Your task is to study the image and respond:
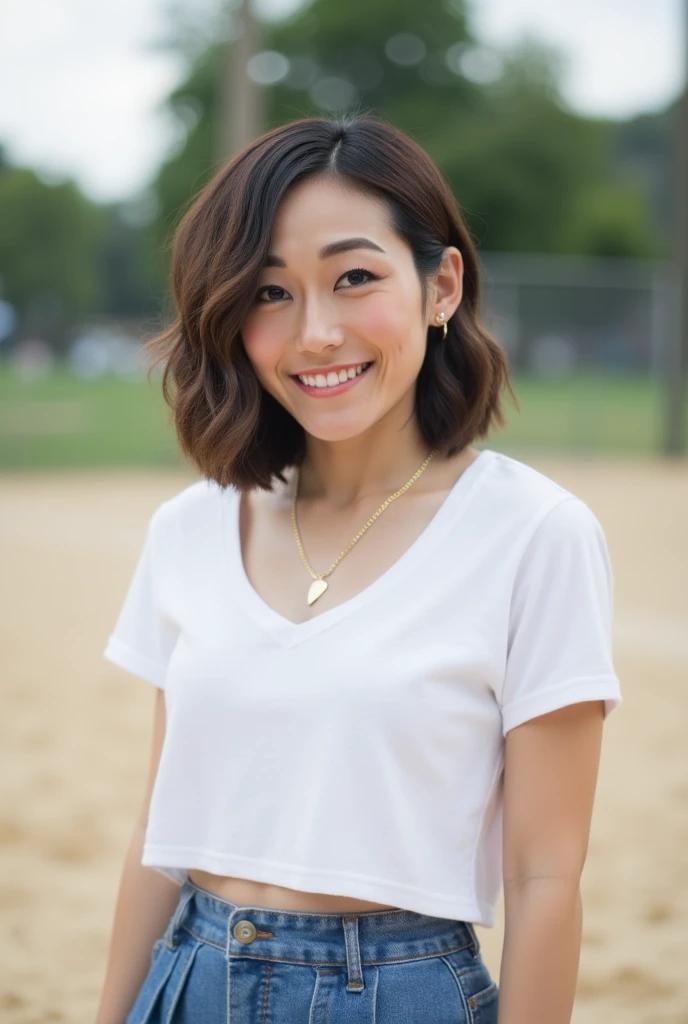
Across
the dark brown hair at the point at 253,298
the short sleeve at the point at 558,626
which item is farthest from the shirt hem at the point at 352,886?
the dark brown hair at the point at 253,298

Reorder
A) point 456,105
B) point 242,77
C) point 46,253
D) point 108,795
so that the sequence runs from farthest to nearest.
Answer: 1. point 456,105
2. point 46,253
3. point 242,77
4. point 108,795

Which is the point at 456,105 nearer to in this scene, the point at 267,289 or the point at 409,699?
the point at 267,289

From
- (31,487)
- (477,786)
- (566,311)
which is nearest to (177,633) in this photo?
(477,786)

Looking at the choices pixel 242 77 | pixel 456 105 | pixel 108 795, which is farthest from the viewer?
pixel 456 105

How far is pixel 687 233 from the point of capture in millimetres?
18016

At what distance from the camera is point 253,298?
5.91 feet

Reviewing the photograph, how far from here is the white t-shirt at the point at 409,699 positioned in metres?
1.62

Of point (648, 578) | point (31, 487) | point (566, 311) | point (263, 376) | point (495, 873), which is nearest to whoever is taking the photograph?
point (495, 873)

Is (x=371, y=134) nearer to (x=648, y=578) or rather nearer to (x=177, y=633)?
(x=177, y=633)

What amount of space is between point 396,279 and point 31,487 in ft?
45.3

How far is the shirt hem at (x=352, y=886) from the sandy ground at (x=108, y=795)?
1635 mm

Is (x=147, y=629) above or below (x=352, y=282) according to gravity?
below

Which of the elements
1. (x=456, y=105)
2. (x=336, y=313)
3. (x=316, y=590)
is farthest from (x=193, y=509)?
(x=456, y=105)

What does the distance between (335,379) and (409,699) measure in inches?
19.2
